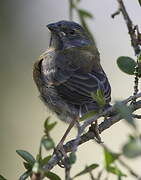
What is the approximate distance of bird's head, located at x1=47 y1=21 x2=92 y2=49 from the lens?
183 inches

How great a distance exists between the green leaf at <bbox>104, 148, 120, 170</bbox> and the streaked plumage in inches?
72.9

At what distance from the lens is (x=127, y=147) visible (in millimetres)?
1264

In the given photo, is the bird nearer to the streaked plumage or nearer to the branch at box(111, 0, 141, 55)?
the streaked plumage

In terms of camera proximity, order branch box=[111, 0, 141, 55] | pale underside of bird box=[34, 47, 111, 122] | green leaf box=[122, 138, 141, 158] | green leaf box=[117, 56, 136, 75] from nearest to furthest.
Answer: green leaf box=[122, 138, 141, 158], branch box=[111, 0, 141, 55], green leaf box=[117, 56, 136, 75], pale underside of bird box=[34, 47, 111, 122]

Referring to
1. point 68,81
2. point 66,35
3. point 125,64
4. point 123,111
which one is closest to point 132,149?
point 123,111

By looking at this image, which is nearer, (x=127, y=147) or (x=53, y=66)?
(x=127, y=147)

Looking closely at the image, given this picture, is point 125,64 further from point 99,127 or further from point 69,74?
point 69,74

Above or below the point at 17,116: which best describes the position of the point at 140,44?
above

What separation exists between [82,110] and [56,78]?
530mm

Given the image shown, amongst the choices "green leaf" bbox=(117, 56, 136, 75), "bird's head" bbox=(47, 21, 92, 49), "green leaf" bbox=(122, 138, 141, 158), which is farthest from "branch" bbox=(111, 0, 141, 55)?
"bird's head" bbox=(47, 21, 92, 49)

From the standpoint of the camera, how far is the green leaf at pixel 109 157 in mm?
1396

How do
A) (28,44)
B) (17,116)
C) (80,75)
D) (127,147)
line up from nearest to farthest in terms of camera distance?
(127,147), (80,75), (17,116), (28,44)

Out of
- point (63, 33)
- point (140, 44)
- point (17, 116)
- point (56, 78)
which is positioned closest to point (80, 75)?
point (56, 78)

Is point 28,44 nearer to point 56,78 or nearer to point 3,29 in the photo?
point 3,29
